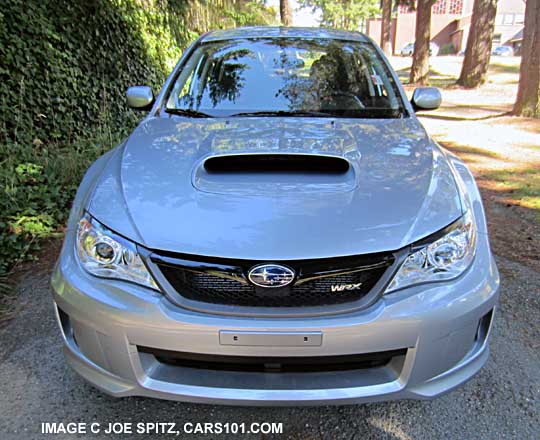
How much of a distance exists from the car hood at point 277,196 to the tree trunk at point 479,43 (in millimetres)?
13191

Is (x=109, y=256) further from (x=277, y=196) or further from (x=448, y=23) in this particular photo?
(x=448, y=23)

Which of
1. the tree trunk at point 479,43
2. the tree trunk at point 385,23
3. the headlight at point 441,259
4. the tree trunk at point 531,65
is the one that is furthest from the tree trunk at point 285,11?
the tree trunk at point 385,23

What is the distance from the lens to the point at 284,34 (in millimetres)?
3346

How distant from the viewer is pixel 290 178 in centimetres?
190

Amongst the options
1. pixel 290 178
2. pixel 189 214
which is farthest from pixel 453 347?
pixel 189 214

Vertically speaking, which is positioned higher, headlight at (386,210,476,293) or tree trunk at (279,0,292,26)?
headlight at (386,210,476,293)

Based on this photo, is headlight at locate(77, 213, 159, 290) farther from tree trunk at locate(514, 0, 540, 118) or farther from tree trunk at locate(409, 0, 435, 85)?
tree trunk at locate(409, 0, 435, 85)

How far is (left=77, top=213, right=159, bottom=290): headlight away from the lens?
1614mm

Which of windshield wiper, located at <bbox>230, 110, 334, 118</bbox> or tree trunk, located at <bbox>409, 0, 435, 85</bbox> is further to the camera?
tree trunk, located at <bbox>409, 0, 435, 85</bbox>

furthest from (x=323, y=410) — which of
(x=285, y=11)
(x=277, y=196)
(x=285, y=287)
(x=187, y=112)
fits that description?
(x=285, y=11)

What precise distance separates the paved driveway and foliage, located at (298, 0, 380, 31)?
72.2 meters

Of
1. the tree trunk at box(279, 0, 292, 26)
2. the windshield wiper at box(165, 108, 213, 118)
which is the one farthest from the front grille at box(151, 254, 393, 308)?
the tree trunk at box(279, 0, 292, 26)

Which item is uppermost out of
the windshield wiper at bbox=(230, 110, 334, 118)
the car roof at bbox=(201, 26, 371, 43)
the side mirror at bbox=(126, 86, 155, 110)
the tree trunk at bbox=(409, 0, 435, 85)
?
the car roof at bbox=(201, 26, 371, 43)

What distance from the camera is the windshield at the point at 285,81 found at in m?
2.74
